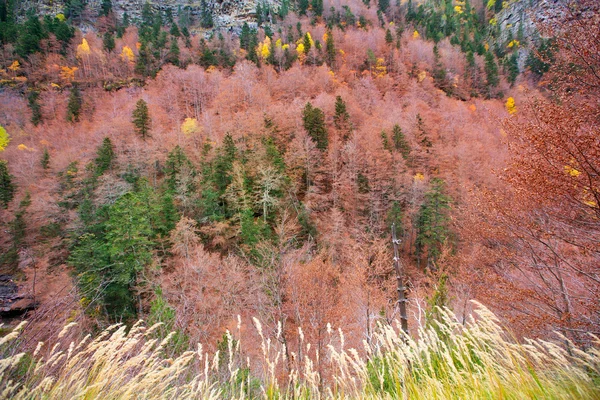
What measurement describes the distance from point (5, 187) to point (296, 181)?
98.3 ft

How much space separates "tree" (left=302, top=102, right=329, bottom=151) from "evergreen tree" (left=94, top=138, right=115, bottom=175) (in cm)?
2246

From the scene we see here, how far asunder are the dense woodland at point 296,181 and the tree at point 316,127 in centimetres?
29

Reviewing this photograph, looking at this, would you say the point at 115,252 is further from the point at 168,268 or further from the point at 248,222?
the point at 248,222

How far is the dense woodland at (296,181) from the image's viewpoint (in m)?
3.97

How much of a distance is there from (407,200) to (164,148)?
93.9ft

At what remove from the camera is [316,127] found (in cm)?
3203

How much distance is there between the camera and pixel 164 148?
3278 centimetres

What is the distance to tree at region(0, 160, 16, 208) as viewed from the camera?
27.5 meters

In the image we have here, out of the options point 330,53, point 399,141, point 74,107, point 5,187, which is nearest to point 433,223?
point 399,141

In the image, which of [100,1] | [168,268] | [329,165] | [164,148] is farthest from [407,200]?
[100,1]

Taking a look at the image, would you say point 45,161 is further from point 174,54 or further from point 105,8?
point 105,8

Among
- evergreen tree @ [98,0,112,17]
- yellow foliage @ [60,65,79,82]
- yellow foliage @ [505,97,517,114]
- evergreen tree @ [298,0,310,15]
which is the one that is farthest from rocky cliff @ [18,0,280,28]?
yellow foliage @ [505,97,517,114]

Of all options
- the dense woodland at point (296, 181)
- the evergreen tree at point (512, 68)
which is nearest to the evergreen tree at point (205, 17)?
the dense woodland at point (296, 181)

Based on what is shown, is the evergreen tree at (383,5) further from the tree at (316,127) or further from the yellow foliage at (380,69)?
the tree at (316,127)
